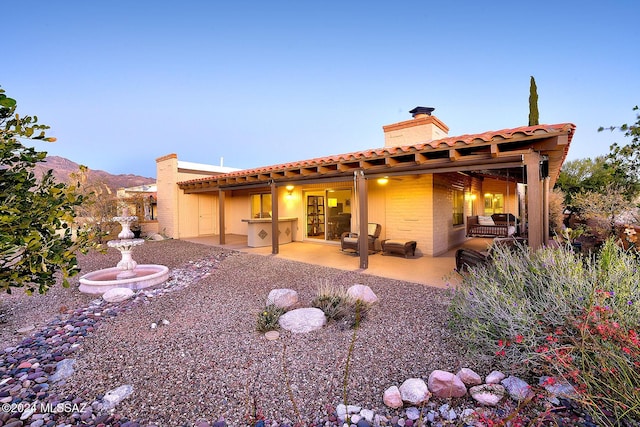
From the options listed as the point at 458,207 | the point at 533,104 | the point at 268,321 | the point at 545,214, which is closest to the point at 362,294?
the point at 268,321

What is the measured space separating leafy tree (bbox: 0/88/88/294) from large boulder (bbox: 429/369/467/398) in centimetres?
264

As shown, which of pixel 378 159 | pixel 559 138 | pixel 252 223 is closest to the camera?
pixel 559 138

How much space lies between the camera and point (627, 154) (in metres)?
8.30

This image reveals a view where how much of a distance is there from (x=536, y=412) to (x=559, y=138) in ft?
13.2

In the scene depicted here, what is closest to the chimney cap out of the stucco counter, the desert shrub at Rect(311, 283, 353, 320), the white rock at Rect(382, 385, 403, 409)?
the stucco counter

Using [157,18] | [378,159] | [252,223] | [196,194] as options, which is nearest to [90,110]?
[196,194]

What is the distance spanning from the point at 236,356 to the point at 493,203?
15.6m

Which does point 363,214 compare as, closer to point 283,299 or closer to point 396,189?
point 396,189

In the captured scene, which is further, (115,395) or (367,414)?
(115,395)

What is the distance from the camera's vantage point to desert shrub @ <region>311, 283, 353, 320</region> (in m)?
3.86

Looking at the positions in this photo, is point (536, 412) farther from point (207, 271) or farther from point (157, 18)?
point (157, 18)

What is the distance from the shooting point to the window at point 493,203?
46.1 feet

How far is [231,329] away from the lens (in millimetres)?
3611

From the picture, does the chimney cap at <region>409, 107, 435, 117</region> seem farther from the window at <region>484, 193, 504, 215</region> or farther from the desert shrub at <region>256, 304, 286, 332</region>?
the desert shrub at <region>256, 304, 286, 332</region>
